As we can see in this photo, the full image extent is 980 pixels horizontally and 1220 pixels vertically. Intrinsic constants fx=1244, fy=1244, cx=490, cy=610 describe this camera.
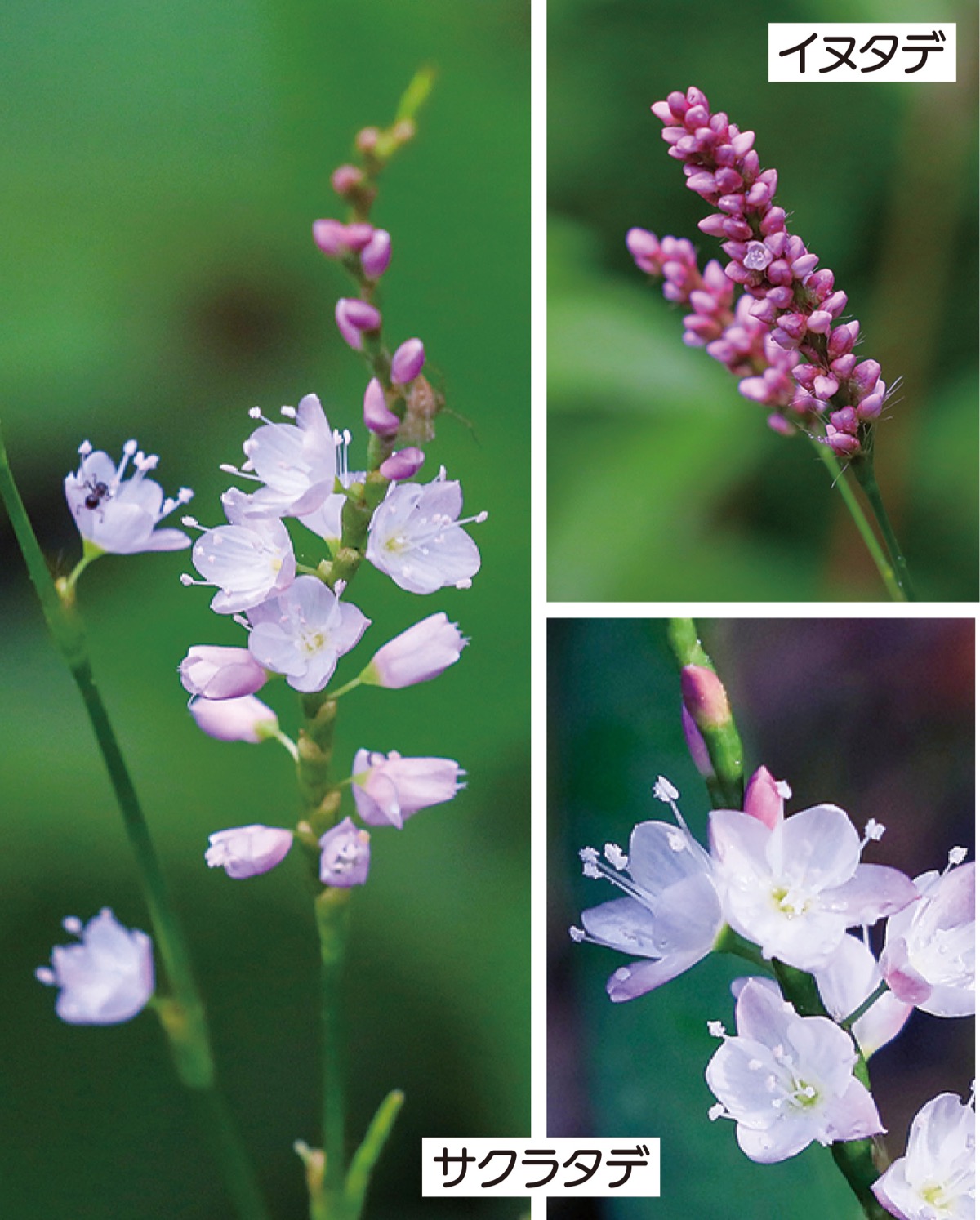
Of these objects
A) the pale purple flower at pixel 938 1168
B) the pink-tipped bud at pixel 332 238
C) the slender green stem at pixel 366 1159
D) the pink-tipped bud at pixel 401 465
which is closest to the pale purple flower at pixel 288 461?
the pink-tipped bud at pixel 401 465

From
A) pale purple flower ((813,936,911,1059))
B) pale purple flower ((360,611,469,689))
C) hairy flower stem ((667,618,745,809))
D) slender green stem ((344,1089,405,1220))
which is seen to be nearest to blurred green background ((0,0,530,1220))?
slender green stem ((344,1089,405,1220))

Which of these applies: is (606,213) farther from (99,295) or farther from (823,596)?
(99,295)

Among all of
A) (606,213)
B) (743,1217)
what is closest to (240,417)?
(606,213)

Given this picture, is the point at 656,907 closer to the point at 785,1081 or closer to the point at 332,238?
the point at 785,1081

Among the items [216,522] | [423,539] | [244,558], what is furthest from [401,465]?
[216,522]

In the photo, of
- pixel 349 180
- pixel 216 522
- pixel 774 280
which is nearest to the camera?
pixel 349 180

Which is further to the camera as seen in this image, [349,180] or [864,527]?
→ [864,527]
